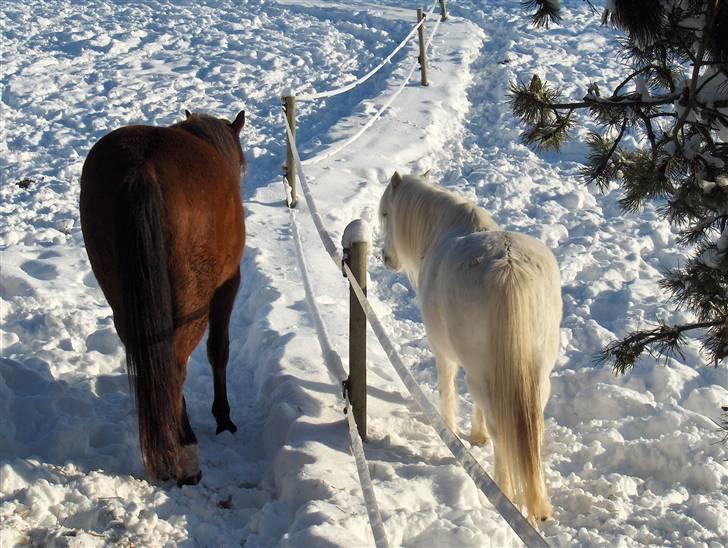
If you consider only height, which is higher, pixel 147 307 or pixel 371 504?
pixel 147 307

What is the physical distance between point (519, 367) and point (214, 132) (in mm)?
2123

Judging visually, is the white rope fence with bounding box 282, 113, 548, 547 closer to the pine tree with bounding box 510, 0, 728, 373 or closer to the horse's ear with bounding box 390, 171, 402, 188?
the pine tree with bounding box 510, 0, 728, 373

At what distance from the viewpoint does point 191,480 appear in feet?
10.5

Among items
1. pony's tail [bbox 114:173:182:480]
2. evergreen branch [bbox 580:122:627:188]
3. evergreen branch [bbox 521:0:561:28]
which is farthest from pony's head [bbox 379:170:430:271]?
pony's tail [bbox 114:173:182:480]

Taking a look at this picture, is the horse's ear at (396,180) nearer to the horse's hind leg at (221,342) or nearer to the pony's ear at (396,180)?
the pony's ear at (396,180)

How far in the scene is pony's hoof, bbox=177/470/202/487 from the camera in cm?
316

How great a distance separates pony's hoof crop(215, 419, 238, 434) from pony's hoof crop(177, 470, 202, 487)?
1.78 feet

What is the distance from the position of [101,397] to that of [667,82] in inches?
130

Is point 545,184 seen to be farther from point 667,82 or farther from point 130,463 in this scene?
point 130,463

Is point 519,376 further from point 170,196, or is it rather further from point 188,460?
point 170,196

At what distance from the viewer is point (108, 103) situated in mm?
10672

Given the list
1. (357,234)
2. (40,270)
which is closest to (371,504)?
(357,234)

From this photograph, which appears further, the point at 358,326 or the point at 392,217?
the point at 392,217

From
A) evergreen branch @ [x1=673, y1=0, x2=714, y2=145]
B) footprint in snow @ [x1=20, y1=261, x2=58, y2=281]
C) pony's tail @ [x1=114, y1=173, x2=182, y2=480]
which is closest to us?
evergreen branch @ [x1=673, y1=0, x2=714, y2=145]
